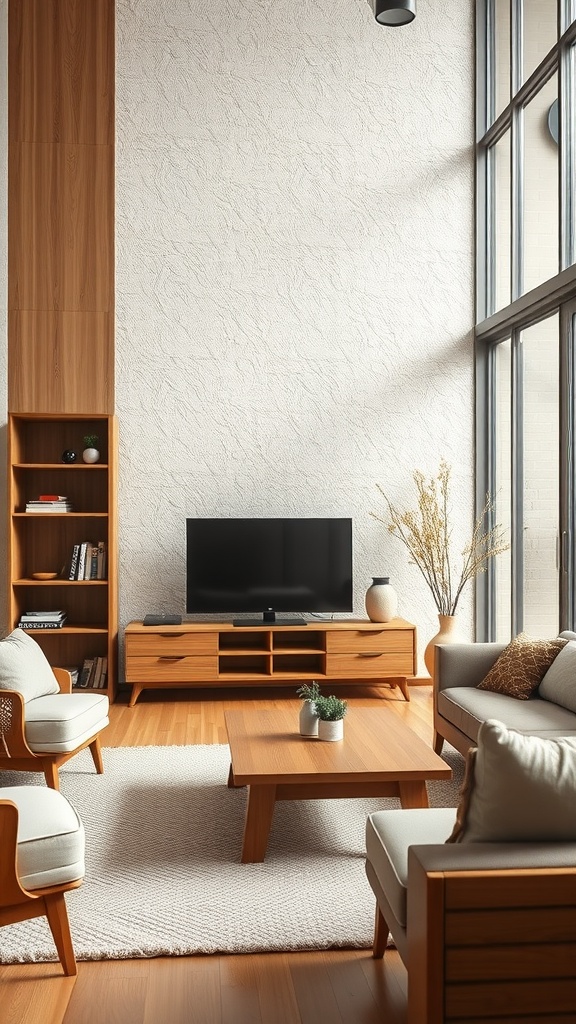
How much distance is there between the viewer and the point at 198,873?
310 cm

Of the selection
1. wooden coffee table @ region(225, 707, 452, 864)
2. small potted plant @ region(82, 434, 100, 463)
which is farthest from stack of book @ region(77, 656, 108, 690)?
wooden coffee table @ region(225, 707, 452, 864)

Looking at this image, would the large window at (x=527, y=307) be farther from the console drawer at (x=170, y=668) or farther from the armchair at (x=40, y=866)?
the armchair at (x=40, y=866)

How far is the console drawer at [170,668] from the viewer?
583 cm

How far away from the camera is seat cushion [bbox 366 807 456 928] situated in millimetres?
2121

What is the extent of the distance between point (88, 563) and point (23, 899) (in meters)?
3.79

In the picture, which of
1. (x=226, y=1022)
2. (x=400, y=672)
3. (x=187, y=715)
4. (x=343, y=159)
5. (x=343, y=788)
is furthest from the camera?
(x=343, y=159)

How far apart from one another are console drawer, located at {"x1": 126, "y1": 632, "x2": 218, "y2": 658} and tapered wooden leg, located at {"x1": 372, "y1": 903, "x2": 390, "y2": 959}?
3.45 metres

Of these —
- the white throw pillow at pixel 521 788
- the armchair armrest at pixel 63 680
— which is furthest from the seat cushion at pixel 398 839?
the armchair armrest at pixel 63 680

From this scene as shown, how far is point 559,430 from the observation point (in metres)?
5.12

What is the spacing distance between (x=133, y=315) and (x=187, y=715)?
280cm

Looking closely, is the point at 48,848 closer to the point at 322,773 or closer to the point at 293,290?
the point at 322,773

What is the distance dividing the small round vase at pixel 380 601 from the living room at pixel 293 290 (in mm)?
337

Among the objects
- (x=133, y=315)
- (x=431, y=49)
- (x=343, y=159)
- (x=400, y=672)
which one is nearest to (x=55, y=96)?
(x=133, y=315)

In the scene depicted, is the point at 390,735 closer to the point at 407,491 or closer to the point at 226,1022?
the point at 226,1022
